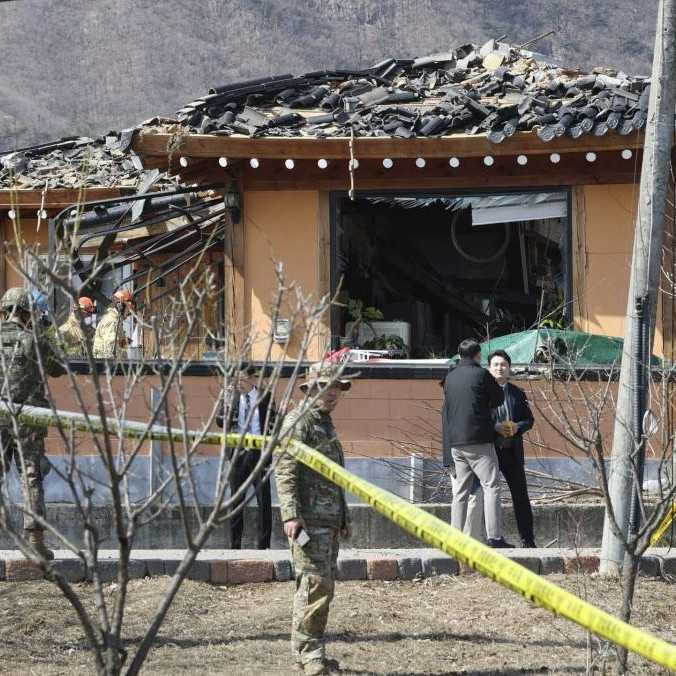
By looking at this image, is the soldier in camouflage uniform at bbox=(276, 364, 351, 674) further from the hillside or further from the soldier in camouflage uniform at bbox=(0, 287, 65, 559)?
the hillside

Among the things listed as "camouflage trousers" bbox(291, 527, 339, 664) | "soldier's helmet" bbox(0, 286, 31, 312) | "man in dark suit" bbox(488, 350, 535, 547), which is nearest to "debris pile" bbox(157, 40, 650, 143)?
"man in dark suit" bbox(488, 350, 535, 547)

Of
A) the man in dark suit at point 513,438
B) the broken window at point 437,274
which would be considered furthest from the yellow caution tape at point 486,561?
the broken window at point 437,274

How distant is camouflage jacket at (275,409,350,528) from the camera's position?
22.2 feet

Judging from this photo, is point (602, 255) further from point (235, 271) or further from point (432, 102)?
point (235, 271)

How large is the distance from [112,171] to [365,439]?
9.75m

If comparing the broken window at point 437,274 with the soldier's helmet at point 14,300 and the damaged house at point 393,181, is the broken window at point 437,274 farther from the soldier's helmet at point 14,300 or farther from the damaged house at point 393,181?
the soldier's helmet at point 14,300

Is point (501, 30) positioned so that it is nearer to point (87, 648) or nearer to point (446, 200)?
point (446, 200)

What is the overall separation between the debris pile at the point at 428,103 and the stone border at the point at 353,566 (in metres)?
5.38

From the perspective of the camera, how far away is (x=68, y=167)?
2045cm

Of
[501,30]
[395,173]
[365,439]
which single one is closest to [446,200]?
[395,173]

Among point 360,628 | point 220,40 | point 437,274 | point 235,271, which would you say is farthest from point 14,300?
point 220,40

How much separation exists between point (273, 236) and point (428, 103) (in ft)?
7.46

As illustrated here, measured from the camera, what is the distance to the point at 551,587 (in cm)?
518

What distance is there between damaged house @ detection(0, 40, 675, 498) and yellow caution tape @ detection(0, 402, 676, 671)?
18.4ft
